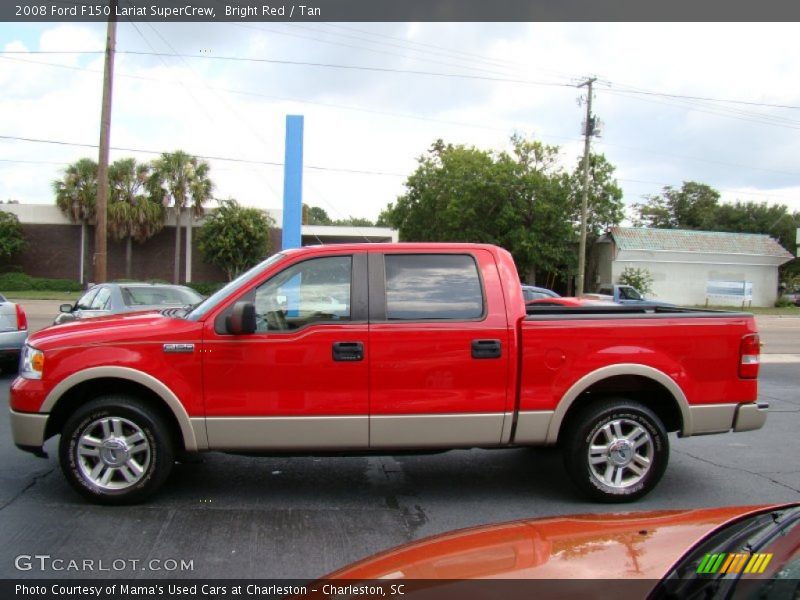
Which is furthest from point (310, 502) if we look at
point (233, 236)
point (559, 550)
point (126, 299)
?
point (233, 236)

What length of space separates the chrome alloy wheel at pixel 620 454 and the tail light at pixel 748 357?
92cm

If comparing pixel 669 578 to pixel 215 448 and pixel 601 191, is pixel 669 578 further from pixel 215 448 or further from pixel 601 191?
pixel 601 191

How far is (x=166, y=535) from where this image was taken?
13.9 ft

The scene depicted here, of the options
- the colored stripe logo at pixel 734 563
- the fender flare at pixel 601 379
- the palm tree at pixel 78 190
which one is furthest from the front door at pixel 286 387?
the palm tree at pixel 78 190

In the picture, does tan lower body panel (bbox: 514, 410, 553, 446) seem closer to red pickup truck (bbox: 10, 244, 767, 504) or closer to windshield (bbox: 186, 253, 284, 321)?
red pickup truck (bbox: 10, 244, 767, 504)

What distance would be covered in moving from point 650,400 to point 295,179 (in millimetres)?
7845

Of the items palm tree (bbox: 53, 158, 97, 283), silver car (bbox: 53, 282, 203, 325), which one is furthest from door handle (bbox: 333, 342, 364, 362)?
palm tree (bbox: 53, 158, 97, 283)

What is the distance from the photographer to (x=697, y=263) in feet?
139

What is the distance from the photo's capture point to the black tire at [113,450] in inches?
183

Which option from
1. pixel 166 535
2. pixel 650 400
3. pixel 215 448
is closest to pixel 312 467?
pixel 215 448

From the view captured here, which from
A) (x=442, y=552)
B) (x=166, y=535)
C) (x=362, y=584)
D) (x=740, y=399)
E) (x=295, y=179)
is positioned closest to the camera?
(x=362, y=584)

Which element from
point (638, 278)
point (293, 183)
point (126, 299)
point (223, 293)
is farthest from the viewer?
point (638, 278)

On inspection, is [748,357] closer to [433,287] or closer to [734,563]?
[433,287]

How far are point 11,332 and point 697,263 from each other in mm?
41271
